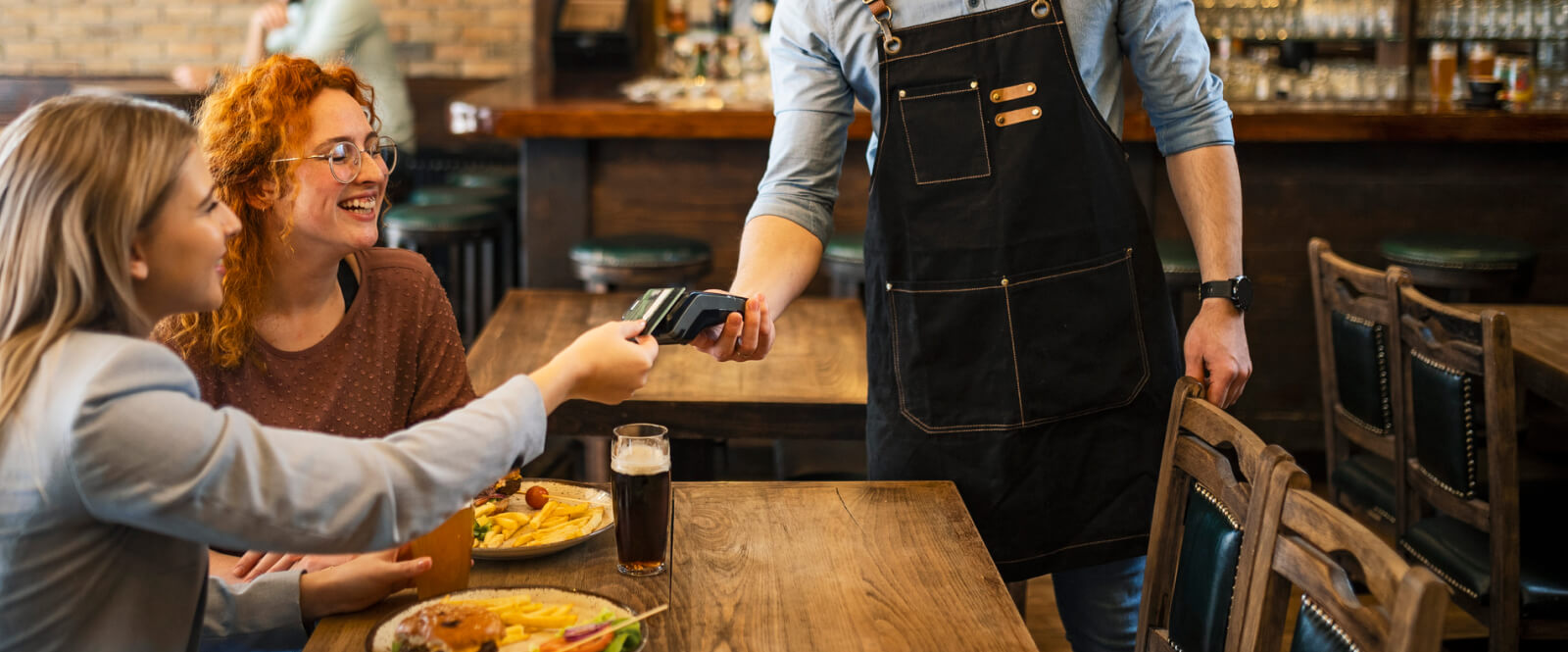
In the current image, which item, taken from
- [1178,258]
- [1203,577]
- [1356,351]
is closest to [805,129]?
[1203,577]

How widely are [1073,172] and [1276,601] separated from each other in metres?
0.67

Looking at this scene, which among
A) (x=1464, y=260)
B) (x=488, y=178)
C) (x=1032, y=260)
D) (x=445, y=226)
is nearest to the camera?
(x=1032, y=260)

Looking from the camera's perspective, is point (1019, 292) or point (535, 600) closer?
point (535, 600)

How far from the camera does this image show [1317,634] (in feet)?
3.84

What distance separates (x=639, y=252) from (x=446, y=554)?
2400 mm

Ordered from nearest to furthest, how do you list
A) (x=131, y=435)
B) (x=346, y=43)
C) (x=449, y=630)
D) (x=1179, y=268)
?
(x=131, y=435)
(x=449, y=630)
(x=1179, y=268)
(x=346, y=43)

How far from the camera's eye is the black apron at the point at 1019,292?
1.73m

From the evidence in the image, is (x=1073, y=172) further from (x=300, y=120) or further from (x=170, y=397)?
(x=170, y=397)

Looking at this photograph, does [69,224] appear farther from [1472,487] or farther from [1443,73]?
[1443,73]

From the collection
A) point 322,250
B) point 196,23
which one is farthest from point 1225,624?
point 196,23

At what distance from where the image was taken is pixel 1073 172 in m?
1.73

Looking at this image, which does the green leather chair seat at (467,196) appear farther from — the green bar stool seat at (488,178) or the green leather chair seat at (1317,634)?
the green leather chair seat at (1317,634)

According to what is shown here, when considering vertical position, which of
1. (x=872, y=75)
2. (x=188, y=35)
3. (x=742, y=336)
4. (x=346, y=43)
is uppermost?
(x=188, y=35)

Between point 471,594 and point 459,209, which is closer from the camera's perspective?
point 471,594
